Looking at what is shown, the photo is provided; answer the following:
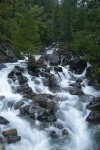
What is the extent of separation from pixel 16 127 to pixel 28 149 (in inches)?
80.2

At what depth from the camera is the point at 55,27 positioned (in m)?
51.6

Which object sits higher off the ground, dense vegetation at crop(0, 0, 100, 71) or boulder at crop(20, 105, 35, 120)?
dense vegetation at crop(0, 0, 100, 71)

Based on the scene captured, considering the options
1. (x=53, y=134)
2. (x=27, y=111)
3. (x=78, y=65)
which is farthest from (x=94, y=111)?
(x=78, y=65)

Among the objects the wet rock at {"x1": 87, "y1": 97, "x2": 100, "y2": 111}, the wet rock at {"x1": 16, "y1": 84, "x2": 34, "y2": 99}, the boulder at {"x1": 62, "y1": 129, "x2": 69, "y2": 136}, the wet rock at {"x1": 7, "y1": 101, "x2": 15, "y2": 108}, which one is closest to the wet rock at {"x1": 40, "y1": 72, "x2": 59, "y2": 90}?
the wet rock at {"x1": 16, "y1": 84, "x2": 34, "y2": 99}

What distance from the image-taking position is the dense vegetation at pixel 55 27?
68.6 feet

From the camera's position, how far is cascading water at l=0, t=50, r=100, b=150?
17.2m

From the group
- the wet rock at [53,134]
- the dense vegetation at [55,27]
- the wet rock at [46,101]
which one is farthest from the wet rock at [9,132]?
the dense vegetation at [55,27]

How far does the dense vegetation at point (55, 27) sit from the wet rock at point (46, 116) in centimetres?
464

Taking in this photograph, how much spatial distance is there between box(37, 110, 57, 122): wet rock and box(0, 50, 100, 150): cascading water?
1.15 feet

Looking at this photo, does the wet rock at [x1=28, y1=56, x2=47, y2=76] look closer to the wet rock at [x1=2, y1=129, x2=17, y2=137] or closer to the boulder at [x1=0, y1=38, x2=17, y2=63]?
the boulder at [x1=0, y1=38, x2=17, y2=63]

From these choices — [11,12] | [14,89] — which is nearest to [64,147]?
→ [14,89]

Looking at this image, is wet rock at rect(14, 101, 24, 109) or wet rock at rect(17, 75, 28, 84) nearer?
wet rock at rect(14, 101, 24, 109)

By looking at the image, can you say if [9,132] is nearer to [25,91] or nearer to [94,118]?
[94,118]

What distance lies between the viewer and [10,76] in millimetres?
25500
